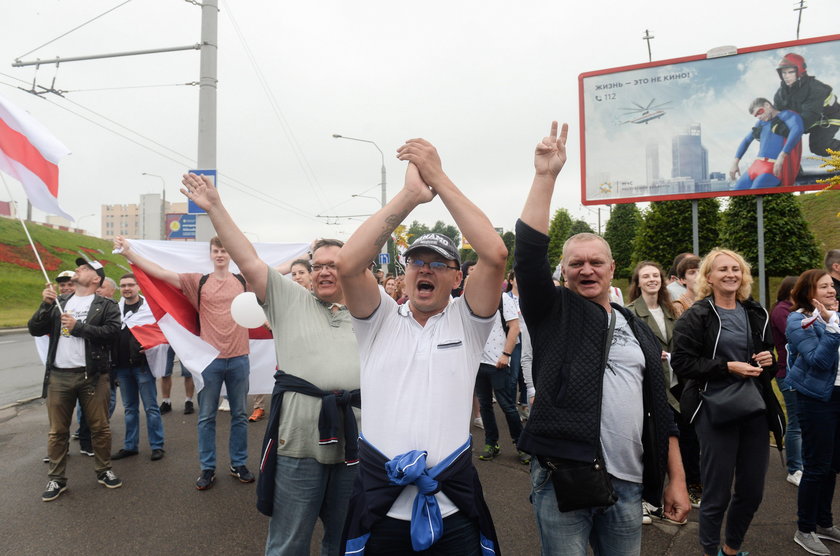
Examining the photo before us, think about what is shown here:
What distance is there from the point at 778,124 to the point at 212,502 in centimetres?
1317

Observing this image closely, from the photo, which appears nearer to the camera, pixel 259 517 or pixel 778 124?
pixel 259 517

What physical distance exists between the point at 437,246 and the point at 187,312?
3717mm

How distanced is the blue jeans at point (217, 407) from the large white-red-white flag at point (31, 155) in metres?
1.84

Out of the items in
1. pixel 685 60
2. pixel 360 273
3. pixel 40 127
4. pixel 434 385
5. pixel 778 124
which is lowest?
pixel 434 385

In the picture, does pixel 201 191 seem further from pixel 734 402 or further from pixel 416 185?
pixel 734 402

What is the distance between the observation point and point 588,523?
2215 millimetres

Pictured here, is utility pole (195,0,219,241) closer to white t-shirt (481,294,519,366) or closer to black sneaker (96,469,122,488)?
black sneaker (96,469,122,488)

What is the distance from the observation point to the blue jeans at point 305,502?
2.68 meters

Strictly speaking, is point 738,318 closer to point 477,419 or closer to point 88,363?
point 477,419

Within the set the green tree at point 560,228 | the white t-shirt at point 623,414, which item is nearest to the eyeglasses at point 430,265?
the white t-shirt at point 623,414

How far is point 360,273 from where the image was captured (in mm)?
1916

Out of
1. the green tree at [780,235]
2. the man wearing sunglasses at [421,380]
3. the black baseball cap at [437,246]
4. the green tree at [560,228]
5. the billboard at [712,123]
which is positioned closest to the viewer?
the man wearing sunglasses at [421,380]

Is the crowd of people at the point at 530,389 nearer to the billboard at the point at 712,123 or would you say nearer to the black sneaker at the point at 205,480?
the black sneaker at the point at 205,480

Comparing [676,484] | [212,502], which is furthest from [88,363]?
[676,484]
